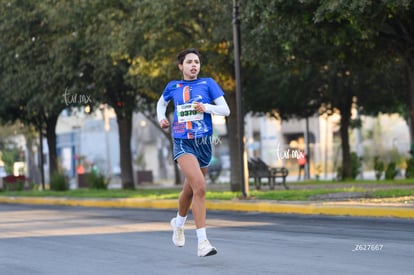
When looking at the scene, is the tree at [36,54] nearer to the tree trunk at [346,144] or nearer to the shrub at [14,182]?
the shrub at [14,182]

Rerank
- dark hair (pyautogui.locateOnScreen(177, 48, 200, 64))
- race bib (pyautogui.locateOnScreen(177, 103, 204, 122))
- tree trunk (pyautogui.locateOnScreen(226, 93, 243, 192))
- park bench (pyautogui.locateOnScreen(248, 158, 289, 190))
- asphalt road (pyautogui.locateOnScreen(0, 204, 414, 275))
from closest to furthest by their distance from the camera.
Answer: asphalt road (pyautogui.locateOnScreen(0, 204, 414, 275)) → race bib (pyautogui.locateOnScreen(177, 103, 204, 122)) → dark hair (pyautogui.locateOnScreen(177, 48, 200, 64)) → tree trunk (pyautogui.locateOnScreen(226, 93, 243, 192)) → park bench (pyautogui.locateOnScreen(248, 158, 289, 190))

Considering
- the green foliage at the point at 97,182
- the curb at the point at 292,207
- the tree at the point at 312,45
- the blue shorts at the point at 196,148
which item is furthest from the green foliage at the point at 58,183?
the blue shorts at the point at 196,148

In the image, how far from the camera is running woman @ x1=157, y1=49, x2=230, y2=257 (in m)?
8.66

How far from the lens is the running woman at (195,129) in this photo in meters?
8.66

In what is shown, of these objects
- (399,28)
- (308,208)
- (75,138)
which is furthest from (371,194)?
(75,138)

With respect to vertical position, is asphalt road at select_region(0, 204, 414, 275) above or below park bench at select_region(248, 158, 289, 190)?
below

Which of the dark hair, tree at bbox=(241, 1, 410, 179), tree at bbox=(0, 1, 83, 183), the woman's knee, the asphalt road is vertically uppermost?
tree at bbox=(0, 1, 83, 183)

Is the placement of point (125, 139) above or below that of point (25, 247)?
above

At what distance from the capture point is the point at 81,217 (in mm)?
18156

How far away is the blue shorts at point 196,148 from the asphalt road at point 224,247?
3.33 feet

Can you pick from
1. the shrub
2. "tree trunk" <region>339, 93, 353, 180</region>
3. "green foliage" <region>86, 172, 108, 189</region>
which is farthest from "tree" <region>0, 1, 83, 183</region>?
"tree trunk" <region>339, 93, 353, 180</region>

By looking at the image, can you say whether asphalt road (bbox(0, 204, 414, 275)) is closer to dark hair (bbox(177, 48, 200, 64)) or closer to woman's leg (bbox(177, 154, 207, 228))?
woman's leg (bbox(177, 154, 207, 228))

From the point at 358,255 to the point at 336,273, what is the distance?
4.82 ft

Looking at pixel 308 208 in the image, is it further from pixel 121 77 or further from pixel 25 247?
pixel 121 77
